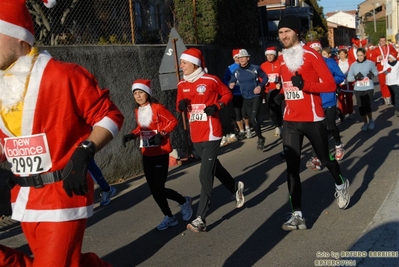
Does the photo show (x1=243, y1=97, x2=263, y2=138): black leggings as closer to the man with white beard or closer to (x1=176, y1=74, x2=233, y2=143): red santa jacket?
(x1=176, y1=74, x2=233, y2=143): red santa jacket

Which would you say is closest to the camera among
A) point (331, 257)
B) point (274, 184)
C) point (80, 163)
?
point (80, 163)

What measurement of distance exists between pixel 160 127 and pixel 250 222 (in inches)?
59.0

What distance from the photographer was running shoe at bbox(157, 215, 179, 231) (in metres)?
6.37

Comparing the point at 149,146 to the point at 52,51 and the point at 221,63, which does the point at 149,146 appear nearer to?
the point at 52,51

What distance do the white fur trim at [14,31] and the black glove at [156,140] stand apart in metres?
3.14

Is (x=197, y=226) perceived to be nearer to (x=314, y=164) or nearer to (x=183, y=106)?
(x=183, y=106)

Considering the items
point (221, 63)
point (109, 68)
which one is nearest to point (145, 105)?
point (109, 68)

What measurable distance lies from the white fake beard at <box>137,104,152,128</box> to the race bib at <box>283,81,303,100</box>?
5.17 ft

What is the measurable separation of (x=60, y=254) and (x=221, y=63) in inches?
484

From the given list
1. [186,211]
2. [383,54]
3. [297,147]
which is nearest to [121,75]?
[186,211]

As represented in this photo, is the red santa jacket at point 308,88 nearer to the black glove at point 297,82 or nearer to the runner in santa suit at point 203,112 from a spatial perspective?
the black glove at point 297,82

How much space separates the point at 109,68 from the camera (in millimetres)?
9555

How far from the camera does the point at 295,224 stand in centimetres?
587

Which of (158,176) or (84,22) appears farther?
(84,22)
